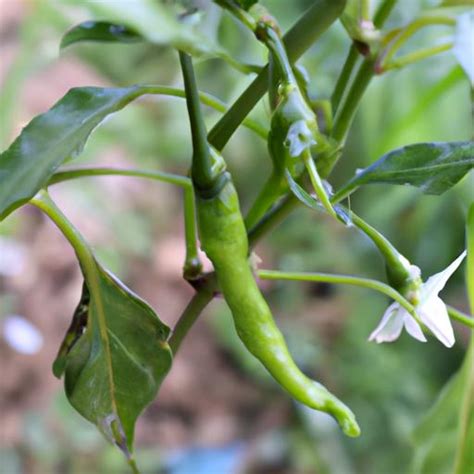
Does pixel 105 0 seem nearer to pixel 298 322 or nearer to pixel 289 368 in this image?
pixel 289 368

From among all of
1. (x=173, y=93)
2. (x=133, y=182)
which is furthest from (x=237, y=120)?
(x=133, y=182)

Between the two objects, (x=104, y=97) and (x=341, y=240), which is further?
(x=341, y=240)

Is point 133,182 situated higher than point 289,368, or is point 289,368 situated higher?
point 289,368

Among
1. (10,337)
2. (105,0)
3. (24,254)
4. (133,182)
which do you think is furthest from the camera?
(133,182)

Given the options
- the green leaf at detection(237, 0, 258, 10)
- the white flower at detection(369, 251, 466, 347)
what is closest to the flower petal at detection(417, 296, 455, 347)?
the white flower at detection(369, 251, 466, 347)

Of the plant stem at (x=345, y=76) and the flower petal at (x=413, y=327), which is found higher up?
the plant stem at (x=345, y=76)

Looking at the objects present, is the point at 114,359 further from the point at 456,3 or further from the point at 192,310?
the point at 456,3

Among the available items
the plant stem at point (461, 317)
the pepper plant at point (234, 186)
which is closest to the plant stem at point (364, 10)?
the pepper plant at point (234, 186)

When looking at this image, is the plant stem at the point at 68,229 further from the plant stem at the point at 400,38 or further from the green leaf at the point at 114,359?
the plant stem at the point at 400,38
